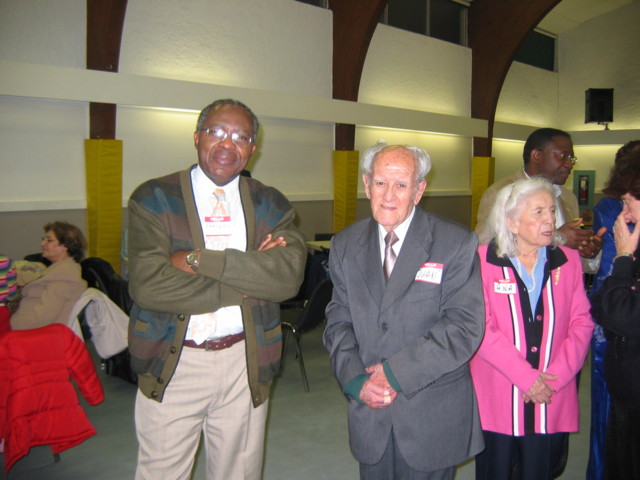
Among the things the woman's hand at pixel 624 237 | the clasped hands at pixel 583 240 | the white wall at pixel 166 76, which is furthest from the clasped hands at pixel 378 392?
the white wall at pixel 166 76

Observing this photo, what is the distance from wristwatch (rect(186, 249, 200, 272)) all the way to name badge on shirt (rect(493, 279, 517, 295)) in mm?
1111

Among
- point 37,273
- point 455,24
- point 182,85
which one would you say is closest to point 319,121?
point 182,85

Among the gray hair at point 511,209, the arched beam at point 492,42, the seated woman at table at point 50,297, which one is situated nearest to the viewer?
the gray hair at point 511,209

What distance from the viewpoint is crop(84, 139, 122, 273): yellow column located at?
5977mm

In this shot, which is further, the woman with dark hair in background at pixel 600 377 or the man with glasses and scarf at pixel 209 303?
the woman with dark hair in background at pixel 600 377

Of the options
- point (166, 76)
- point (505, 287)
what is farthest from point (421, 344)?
point (166, 76)

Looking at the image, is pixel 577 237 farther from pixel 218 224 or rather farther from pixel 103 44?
pixel 103 44

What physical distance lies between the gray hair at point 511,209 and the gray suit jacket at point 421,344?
42 centimetres

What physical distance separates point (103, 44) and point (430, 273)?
577 centimetres

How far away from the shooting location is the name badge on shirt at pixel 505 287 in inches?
71.4

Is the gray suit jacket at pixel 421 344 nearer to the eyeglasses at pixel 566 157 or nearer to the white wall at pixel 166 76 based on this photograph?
the eyeglasses at pixel 566 157

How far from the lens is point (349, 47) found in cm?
827

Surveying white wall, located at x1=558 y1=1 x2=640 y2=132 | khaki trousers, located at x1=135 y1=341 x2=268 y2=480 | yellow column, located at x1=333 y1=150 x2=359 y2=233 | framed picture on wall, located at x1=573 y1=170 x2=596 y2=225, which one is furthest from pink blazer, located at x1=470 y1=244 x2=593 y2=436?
white wall, located at x1=558 y1=1 x2=640 y2=132

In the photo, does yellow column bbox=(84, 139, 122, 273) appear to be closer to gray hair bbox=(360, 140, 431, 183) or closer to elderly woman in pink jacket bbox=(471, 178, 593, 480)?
gray hair bbox=(360, 140, 431, 183)
